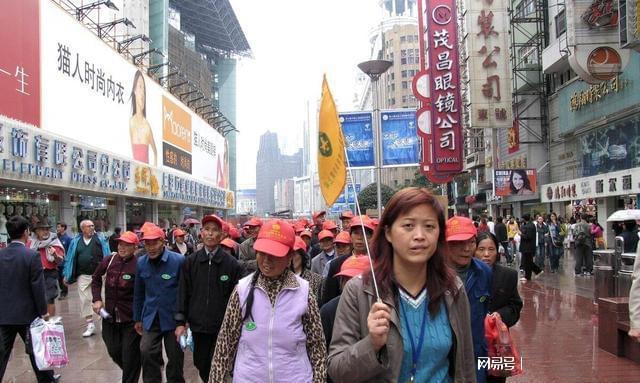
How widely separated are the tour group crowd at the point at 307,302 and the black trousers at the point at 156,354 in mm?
11

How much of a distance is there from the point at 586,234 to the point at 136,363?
13.2 metres

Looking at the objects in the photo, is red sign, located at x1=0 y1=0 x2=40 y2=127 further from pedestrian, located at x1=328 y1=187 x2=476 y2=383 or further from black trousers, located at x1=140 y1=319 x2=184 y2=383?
pedestrian, located at x1=328 y1=187 x2=476 y2=383

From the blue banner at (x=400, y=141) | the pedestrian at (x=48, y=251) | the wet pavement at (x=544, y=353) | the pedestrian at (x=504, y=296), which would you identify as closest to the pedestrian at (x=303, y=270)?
the pedestrian at (x=504, y=296)

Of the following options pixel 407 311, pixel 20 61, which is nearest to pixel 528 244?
pixel 407 311

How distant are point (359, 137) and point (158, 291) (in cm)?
948

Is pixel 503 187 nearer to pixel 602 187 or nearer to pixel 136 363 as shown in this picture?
pixel 602 187

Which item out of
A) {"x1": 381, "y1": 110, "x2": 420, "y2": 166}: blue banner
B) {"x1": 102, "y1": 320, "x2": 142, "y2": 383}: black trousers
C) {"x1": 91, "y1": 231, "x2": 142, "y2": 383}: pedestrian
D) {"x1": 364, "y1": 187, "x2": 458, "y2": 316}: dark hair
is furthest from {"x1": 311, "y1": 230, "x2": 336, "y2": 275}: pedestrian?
{"x1": 381, "y1": 110, "x2": 420, "y2": 166}: blue banner

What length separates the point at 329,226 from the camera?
842 centimetres

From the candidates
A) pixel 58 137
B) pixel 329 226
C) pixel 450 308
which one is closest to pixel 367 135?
pixel 329 226

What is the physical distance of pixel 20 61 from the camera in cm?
1491

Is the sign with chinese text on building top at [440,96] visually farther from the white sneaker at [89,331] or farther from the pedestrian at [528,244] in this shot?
the white sneaker at [89,331]

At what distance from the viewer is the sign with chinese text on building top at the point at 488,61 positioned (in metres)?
22.0

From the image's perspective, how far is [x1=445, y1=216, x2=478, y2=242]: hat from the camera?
3.65 m

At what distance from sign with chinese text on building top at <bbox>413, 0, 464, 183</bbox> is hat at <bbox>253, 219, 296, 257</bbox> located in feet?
46.0
